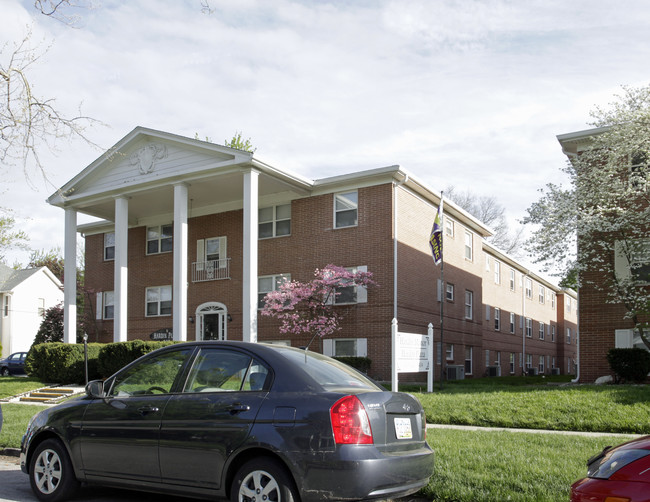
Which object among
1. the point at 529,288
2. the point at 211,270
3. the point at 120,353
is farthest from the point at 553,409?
the point at 529,288

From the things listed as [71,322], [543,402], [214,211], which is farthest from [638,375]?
[71,322]

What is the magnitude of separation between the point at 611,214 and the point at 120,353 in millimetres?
15409

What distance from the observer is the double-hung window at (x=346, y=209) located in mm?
22828

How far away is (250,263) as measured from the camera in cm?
2092

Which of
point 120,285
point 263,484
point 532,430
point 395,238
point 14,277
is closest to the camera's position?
point 263,484

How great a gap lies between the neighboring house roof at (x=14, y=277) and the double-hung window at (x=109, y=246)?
19.5 m

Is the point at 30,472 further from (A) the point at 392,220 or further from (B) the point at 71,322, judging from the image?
(B) the point at 71,322

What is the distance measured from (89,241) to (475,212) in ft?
89.2

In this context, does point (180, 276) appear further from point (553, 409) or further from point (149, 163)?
point (553, 409)

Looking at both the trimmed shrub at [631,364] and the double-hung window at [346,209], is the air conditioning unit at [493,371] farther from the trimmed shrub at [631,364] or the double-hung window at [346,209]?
the trimmed shrub at [631,364]

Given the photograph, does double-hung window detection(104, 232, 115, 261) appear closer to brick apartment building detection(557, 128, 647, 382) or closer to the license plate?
brick apartment building detection(557, 128, 647, 382)

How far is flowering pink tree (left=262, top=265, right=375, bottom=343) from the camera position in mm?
21703

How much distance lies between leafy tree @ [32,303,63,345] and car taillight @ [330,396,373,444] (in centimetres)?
3065

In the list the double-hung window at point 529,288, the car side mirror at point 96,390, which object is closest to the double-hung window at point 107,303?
the double-hung window at point 529,288
